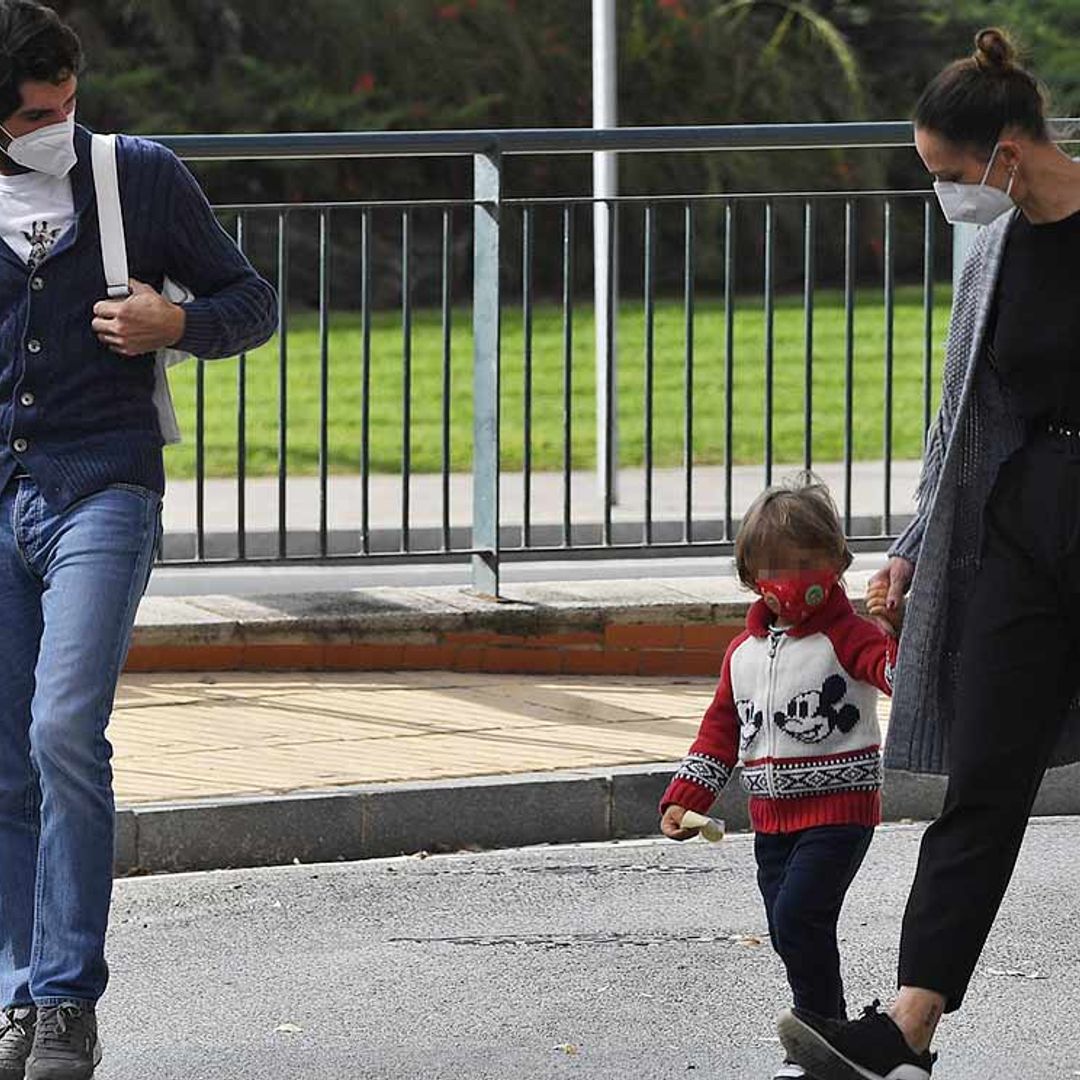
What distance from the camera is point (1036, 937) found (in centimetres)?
578

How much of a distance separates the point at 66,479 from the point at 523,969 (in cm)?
150

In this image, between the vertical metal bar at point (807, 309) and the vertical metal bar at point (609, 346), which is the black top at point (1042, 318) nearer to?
the vertical metal bar at point (609, 346)

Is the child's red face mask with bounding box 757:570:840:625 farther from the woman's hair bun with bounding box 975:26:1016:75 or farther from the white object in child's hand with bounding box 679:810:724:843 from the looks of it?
the woman's hair bun with bounding box 975:26:1016:75

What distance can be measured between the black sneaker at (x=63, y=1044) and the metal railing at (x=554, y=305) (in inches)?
161

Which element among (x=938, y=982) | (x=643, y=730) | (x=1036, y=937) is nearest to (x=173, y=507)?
(x=643, y=730)

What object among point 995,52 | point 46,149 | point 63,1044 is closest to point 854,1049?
point 63,1044

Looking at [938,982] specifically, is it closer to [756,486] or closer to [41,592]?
[41,592]

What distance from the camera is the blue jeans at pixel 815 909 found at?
4.54 metres

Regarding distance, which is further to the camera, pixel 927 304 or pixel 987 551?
pixel 927 304

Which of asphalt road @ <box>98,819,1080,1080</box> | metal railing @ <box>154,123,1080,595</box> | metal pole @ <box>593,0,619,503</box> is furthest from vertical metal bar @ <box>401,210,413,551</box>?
asphalt road @ <box>98,819,1080,1080</box>

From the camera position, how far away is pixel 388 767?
7.14 m

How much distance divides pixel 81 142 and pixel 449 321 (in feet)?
14.3

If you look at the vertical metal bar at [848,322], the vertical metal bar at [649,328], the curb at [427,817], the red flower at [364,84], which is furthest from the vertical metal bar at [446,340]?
the red flower at [364,84]

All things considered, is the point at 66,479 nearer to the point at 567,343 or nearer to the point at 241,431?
the point at 241,431
